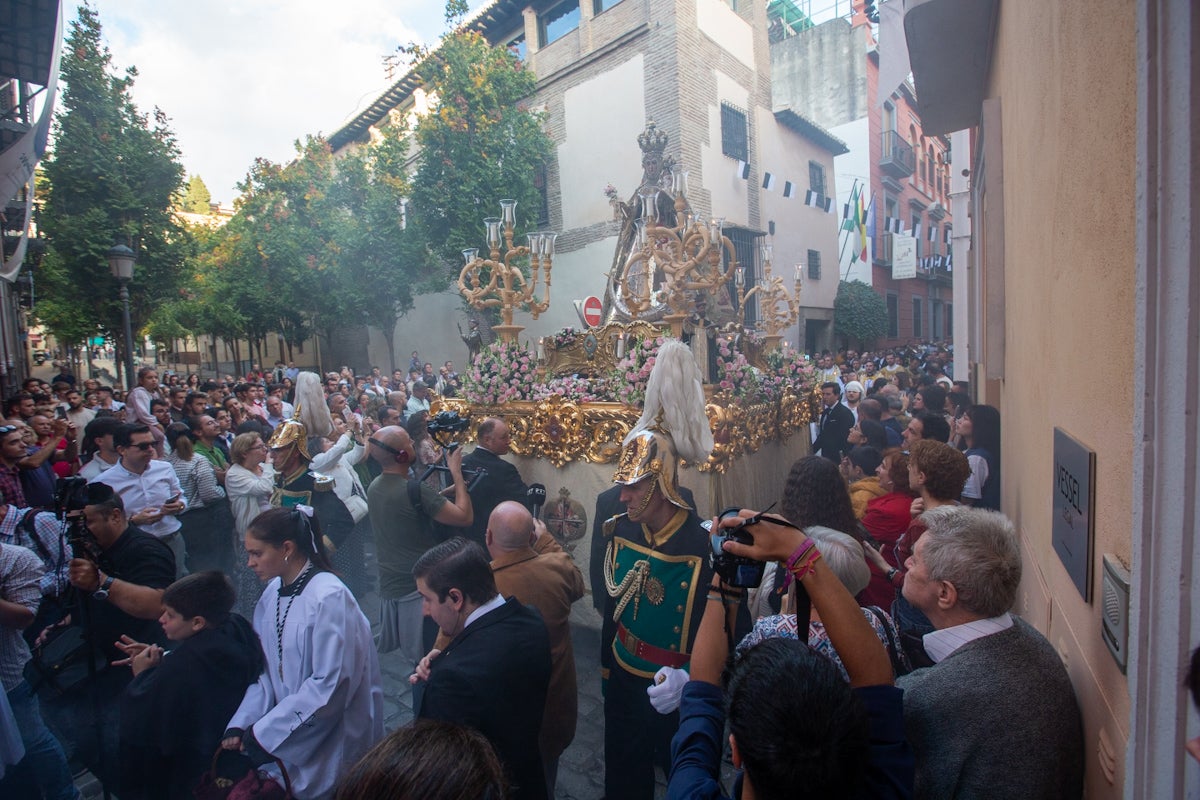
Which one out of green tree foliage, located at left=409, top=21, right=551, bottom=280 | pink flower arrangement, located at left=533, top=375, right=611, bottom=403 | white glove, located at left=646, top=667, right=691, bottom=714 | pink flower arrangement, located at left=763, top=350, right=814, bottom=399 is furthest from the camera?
green tree foliage, located at left=409, top=21, right=551, bottom=280

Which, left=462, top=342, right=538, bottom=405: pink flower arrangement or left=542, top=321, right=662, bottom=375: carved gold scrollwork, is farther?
left=542, top=321, right=662, bottom=375: carved gold scrollwork

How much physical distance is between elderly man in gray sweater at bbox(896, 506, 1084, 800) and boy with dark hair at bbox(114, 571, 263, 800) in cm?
243

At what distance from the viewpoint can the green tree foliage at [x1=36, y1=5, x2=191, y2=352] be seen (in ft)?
43.9

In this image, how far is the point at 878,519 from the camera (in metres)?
3.62

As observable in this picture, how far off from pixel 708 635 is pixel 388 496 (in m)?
2.70

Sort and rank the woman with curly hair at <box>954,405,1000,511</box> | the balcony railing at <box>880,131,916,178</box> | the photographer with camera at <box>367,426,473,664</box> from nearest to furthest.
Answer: the photographer with camera at <box>367,426,473,664</box> < the woman with curly hair at <box>954,405,1000,511</box> < the balcony railing at <box>880,131,916,178</box>

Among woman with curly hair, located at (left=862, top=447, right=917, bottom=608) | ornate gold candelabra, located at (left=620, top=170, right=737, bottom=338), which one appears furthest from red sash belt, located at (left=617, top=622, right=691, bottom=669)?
ornate gold candelabra, located at (left=620, top=170, right=737, bottom=338)

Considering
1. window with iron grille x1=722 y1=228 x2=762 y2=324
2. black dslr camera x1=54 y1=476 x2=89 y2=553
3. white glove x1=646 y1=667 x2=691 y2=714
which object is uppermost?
window with iron grille x1=722 y1=228 x2=762 y2=324

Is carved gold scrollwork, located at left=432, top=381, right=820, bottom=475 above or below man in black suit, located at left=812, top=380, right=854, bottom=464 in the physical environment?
above

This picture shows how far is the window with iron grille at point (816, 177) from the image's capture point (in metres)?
22.7

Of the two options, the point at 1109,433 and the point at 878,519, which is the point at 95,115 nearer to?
the point at 878,519

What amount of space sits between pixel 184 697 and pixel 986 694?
8.77 ft

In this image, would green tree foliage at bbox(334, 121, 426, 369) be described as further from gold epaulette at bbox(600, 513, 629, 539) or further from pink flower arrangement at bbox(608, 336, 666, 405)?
gold epaulette at bbox(600, 513, 629, 539)

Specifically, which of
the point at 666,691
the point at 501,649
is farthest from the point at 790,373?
the point at 501,649
